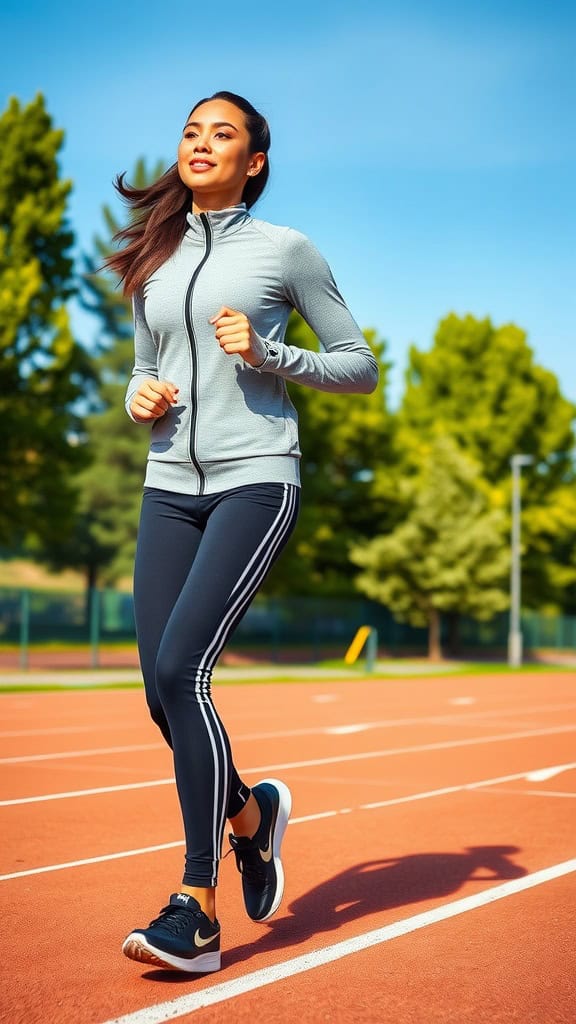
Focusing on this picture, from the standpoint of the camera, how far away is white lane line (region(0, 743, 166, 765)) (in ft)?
33.1

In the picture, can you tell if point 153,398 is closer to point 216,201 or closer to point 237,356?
point 237,356

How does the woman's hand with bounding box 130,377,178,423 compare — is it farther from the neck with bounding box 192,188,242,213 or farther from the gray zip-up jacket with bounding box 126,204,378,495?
the neck with bounding box 192,188,242,213

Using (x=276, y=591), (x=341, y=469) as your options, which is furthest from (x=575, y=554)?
(x=276, y=591)

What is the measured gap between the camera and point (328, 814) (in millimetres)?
7438

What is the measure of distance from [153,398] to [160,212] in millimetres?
681

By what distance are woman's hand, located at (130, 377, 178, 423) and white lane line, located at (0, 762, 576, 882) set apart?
7.60 feet

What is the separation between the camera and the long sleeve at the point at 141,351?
418 centimetres

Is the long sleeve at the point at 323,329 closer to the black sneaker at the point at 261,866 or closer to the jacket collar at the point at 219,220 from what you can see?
the jacket collar at the point at 219,220

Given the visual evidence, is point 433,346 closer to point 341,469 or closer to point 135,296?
point 341,469

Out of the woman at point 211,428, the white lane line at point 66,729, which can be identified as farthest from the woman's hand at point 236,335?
Result: the white lane line at point 66,729

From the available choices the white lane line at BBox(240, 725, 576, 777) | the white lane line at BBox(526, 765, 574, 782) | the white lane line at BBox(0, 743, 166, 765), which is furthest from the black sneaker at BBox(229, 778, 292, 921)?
the white lane line at BBox(0, 743, 166, 765)

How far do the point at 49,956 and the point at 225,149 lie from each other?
2.48 m

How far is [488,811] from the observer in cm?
771

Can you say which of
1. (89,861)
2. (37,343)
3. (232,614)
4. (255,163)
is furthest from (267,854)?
(37,343)
